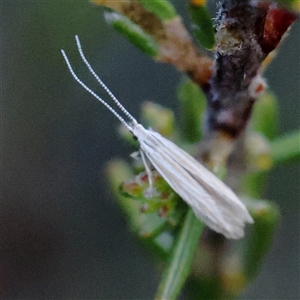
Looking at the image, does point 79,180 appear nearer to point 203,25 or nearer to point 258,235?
point 258,235

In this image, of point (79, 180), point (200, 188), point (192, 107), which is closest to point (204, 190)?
point (200, 188)

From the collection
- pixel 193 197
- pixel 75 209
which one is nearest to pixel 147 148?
pixel 193 197

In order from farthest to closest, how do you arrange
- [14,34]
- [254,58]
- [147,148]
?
[14,34]
[147,148]
[254,58]

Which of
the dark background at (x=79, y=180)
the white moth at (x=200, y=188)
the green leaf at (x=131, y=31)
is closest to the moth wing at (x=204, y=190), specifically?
the white moth at (x=200, y=188)

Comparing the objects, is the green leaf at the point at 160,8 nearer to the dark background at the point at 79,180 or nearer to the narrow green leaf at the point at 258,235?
the narrow green leaf at the point at 258,235

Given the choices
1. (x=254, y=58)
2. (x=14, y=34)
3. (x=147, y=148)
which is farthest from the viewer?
(x=14, y=34)

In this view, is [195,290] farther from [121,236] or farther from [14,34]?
[14,34]

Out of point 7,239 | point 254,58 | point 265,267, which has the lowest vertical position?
point 265,267
